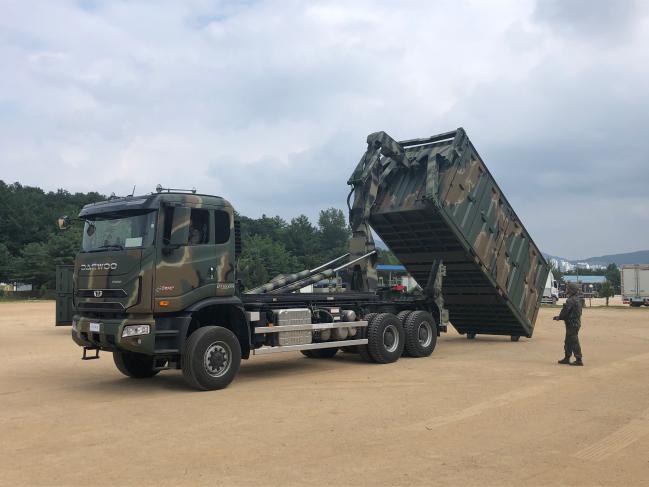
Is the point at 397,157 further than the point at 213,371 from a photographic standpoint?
Yes

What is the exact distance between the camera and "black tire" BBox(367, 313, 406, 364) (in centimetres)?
1237

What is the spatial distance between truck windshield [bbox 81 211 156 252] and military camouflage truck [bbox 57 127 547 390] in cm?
2

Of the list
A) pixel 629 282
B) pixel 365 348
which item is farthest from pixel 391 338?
pixel 629 282

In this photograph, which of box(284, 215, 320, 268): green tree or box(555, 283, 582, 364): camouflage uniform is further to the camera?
box(284, 215, 320, 268): green tree

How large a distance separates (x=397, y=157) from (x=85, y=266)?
6.87m

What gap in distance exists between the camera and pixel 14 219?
259 feet

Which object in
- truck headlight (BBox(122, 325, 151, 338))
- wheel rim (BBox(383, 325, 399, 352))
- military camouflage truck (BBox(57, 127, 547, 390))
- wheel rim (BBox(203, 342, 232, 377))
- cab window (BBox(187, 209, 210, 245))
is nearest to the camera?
truck headlight (BBox(122, 325, 151, 338))

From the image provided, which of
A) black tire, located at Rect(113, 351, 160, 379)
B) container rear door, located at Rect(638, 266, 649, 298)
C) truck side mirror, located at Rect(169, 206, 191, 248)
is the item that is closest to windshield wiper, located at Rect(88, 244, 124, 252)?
truck side mirror, located at Rect(169, 206, 191, 248)

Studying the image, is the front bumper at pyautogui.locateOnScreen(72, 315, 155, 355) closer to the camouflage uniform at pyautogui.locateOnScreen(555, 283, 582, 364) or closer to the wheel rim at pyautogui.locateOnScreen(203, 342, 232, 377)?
the wheel rim at pyautogui.locateOnScreen(203, 342, 232, 377)

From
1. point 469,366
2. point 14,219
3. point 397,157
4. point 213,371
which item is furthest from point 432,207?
point 14,219

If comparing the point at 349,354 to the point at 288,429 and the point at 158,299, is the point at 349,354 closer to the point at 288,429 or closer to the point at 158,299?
the point at 158,299

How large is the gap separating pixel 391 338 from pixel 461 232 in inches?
110

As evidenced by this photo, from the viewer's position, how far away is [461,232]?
13.7m

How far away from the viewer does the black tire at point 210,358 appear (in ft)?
30.2
